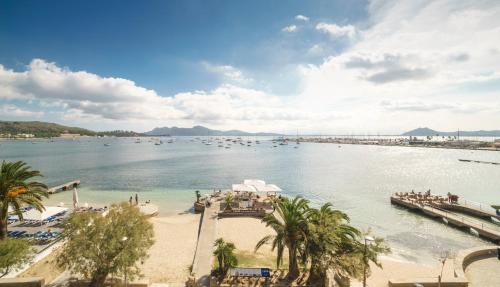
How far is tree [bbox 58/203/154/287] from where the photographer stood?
1259 cm

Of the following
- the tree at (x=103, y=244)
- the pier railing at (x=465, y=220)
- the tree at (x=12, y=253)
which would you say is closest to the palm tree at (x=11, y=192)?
the tree at (x=12, y=253)

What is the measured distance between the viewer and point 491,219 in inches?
1300

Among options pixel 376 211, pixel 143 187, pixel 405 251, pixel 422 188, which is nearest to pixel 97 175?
pixel 143 187

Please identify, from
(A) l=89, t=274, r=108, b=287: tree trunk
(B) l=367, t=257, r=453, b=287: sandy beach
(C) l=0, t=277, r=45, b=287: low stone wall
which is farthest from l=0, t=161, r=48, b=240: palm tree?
(B) l=367, t=257, r=453, b=287: sandy beach

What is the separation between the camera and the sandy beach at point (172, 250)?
16.5 metres

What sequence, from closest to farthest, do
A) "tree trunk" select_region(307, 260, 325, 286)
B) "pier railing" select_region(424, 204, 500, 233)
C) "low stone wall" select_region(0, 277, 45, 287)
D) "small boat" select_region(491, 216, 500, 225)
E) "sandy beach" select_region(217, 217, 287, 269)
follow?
"low stone wall" select_region(0, 277, 45, 287)
"tree trunk" select_region(307, 260, 325, 286)
"sandy beach" select_region(217, 217, 287, 269)
"pier railing" select_region(424, 204, 500, 233)
"small boat" select_region(491, 216, 500, 225)

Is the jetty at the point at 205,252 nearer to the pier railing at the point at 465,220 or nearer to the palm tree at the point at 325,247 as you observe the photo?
the palm tree at the point at 325,247

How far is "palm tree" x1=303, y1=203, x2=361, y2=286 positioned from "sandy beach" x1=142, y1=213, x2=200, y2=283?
773 cm

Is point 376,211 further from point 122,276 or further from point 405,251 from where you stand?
point 122,276

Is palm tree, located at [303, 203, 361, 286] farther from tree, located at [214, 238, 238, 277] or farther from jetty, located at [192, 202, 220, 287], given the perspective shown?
jetty, located at [192, 202, 220, 287]

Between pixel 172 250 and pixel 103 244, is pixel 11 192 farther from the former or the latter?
pixel 172 250

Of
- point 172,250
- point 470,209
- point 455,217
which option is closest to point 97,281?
point 172,250

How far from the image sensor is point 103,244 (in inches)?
502

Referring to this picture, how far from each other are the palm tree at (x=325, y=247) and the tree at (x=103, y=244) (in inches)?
335
